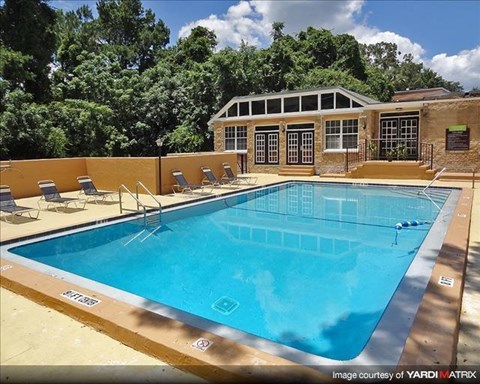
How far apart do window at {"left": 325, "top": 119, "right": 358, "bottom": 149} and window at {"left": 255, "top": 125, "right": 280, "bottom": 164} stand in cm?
307

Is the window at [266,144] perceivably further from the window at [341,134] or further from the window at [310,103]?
the window at [341,134]

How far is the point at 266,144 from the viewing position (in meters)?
21.7

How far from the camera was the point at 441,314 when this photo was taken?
11.6 feet

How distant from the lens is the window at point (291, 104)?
66.8ft

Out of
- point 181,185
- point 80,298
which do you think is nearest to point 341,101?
point 181,185

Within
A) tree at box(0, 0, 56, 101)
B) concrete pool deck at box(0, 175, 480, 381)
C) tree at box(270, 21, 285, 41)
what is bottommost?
concrete pool deck at box(0, 175, 480, 381)

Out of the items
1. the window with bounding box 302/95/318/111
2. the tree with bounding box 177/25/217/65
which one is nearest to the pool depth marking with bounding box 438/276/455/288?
the window with bounding box 302/95/318/111

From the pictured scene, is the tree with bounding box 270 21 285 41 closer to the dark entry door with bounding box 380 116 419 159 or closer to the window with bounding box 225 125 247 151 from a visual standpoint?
the window with bounding box 225 125 247 151

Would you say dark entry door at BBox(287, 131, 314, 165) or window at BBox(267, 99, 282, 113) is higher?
window at BBox(267, 99, 282, 113)

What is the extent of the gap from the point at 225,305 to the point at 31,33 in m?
22.1

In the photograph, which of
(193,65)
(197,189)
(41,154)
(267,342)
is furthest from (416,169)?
(193,65)

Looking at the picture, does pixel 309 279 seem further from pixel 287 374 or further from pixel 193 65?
pixel 193 65

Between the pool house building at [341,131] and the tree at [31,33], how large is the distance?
10570 mm

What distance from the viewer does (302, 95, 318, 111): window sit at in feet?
65.0
